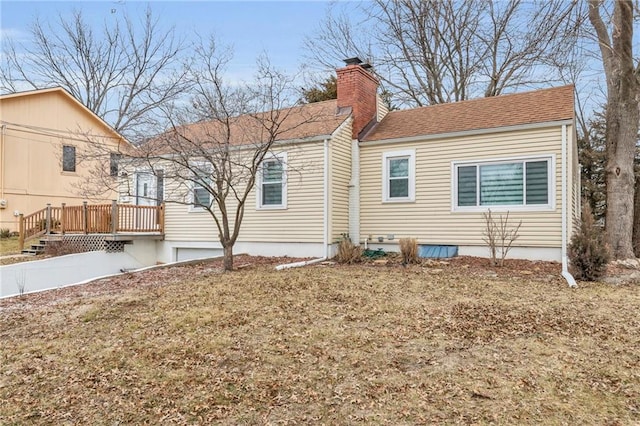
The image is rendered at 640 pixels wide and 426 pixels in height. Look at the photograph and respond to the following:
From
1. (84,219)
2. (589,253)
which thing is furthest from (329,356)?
(84,219)

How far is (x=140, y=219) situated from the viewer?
46.1ft

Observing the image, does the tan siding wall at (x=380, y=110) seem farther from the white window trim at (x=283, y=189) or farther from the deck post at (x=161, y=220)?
the deck post at (x=161, y=220)

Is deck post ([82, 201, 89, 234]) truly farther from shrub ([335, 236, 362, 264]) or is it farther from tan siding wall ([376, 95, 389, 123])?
tan siding wall ([376, 95, 389, 123])

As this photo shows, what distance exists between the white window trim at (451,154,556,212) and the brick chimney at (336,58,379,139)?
316 centimetres

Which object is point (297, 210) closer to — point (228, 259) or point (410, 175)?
point (228, 259)

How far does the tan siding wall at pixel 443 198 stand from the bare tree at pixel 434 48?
996cm

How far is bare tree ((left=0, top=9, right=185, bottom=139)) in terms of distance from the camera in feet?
84.1

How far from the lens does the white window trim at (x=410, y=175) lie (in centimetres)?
1177

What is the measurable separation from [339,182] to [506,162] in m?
4.32

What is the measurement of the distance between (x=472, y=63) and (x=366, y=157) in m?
12.6

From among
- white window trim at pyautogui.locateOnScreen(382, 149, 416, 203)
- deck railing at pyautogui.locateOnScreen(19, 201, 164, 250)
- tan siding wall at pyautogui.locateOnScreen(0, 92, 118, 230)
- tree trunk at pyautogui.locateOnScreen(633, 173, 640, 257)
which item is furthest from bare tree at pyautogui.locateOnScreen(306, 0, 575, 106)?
tan siding wall at pyautogui.locateOnScreen(0, 92, 118, 230)

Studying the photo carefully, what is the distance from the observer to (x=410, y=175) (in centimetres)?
1182

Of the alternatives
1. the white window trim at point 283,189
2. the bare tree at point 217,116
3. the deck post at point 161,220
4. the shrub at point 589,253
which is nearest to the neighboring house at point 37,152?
the deck post at point 161,220

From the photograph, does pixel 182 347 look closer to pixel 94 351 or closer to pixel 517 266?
pixel 94 351
